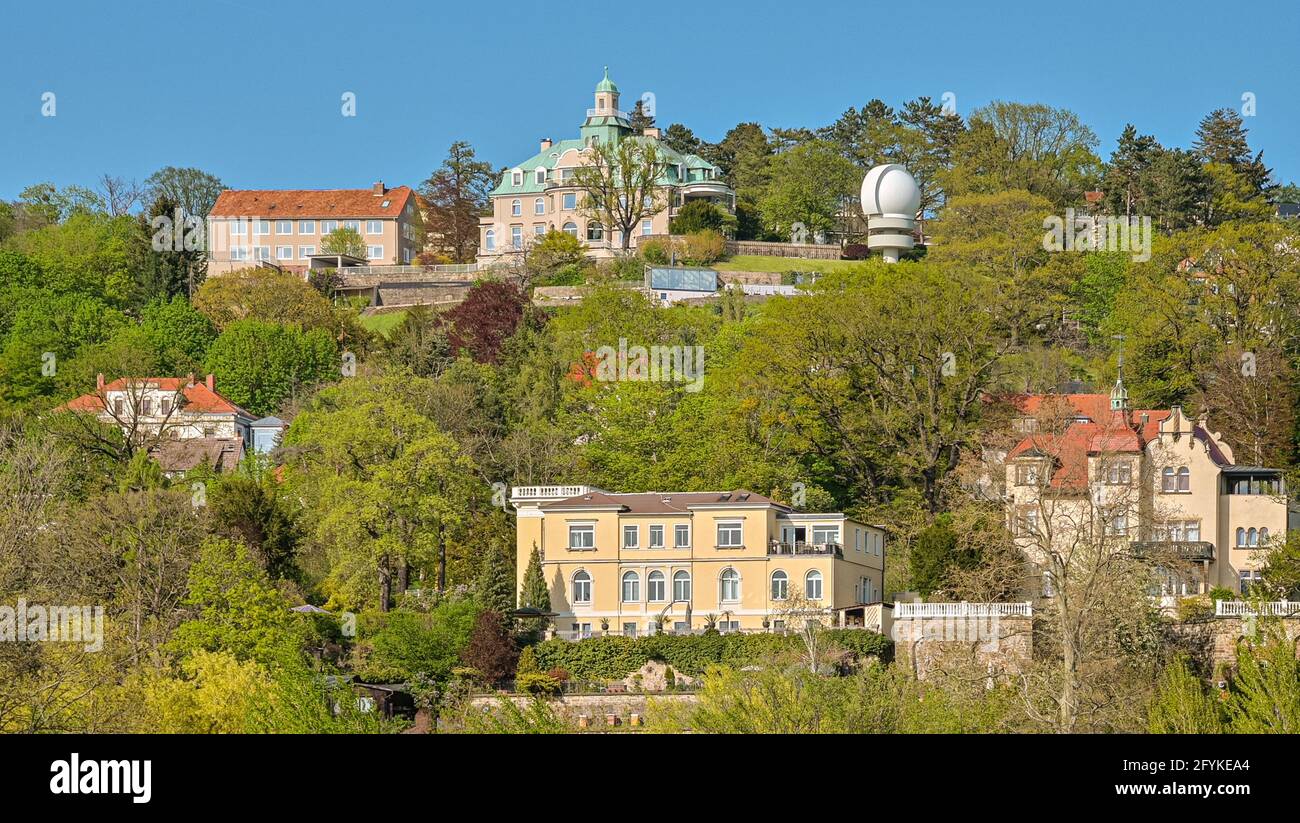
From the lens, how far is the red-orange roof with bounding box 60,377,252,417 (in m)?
84.6

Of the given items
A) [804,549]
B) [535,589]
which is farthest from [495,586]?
[804,549]

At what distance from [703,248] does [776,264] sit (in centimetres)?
425

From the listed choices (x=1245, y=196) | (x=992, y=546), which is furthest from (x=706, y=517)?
(x=1245, y=196)

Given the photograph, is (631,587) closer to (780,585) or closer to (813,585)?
(780,585)

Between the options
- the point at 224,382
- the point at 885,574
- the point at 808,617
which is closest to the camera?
the point at 808,617

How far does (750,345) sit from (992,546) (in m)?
19.0

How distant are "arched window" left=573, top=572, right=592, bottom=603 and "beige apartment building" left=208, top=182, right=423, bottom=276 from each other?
63.4 m

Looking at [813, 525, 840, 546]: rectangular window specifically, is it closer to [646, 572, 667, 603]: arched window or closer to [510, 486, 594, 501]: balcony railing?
[646, 572, 667, 603]: arched window

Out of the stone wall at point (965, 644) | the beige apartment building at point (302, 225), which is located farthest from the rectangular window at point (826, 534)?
the beige apartment building at point (302, 225)

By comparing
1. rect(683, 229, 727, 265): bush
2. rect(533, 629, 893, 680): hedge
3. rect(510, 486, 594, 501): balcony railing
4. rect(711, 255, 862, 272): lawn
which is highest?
rect(683, 229, 727, 265): bush

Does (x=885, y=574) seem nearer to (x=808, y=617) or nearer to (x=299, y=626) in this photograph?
(x=808, y=617)

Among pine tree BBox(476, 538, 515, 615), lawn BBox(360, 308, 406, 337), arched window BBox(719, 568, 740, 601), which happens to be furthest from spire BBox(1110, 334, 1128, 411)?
lawn BBox(360, 308, 406, 337)

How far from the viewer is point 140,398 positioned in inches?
3098

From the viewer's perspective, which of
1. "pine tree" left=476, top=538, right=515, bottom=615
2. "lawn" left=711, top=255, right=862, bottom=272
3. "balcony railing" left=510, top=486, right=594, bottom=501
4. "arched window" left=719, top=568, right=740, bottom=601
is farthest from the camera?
"lawn" left=711, top=255, right=862, bottom=272
